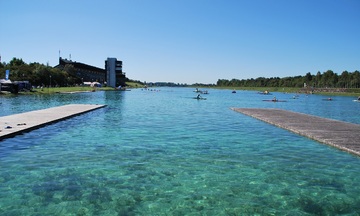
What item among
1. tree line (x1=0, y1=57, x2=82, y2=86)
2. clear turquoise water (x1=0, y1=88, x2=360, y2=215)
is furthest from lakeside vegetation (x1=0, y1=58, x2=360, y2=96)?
clear turquoise water (x1=0, y1=88, x2=360, y2=215)

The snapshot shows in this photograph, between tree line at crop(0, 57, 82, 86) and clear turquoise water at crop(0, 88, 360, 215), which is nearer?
clear turquoise water at crop(0, 88, 360, 215)

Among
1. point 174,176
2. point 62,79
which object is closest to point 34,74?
point 62,79

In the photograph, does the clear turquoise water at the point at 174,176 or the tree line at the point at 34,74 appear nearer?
the clear turquoise water at the point at 174,176

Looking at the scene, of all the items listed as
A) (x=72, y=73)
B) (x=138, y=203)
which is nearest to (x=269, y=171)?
(x=138, y=203)

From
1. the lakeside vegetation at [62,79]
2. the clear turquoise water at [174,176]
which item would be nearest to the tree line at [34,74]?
the lakeside vegetation at [62,79]

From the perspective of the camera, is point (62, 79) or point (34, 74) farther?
point (62, 79)

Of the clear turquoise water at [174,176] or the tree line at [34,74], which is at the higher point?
the tree line at [34,74]

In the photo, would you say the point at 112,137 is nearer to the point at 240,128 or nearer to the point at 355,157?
the point at 240,128

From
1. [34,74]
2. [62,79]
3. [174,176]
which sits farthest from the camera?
Result: [62,79]

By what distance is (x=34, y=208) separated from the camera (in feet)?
27.7

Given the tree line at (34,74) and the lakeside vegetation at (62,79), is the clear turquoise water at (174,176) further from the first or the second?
the tree line at (34,74)

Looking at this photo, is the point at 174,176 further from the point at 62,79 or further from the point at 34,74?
the point at 62,79

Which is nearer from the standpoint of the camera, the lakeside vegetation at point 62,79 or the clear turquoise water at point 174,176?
the clear turquoise water at point 174,176

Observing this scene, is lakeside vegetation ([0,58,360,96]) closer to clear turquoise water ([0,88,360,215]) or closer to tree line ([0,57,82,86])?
tree line ([0,57,82,86])
